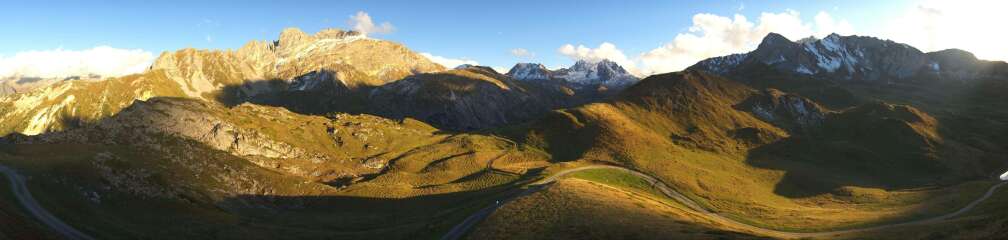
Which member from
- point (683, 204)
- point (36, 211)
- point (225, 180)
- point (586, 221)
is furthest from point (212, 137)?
point (683, 204)

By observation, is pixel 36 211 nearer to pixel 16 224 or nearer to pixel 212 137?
pixel 16 224

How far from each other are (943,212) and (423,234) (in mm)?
110813

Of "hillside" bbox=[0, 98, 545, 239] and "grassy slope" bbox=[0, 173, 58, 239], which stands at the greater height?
"hillside" bbox=[0, 98, 545, 239]

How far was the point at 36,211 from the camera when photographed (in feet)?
246

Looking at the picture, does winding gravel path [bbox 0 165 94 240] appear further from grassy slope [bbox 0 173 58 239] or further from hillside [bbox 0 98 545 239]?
hillside [bbox 0 98 545 239]

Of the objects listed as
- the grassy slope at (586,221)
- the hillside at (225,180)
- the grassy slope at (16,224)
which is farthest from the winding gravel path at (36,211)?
the grassy slope at (586,221)

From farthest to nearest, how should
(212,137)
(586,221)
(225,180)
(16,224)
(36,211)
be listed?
(212,137) < (225,180) < (36,211) < (586,221) < (16,224)

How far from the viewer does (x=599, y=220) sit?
73188 millimetres

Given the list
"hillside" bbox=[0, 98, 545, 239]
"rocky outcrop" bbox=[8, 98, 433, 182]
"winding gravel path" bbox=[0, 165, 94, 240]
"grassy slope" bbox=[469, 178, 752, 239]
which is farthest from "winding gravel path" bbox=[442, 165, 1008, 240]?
"rocky outcrop" bbox=[8, 98, 433, 182]

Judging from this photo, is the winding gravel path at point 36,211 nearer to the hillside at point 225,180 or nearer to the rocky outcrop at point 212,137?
the hillside at point 225,180

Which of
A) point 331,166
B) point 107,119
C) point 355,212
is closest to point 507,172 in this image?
point 355,212

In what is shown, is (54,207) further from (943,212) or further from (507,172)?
(943,212)

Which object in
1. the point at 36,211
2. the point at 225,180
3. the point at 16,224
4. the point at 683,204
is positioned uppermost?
the point at 225,180

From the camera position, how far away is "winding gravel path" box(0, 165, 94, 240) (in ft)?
227
